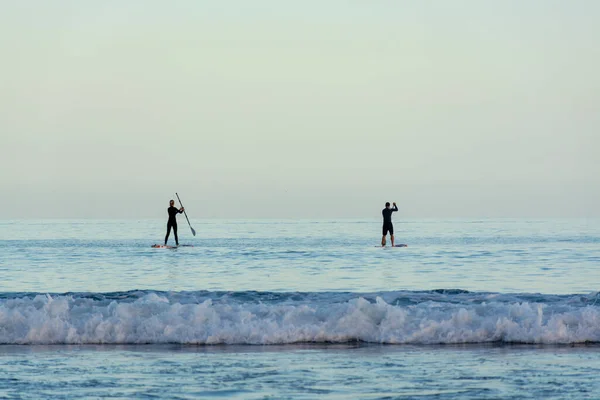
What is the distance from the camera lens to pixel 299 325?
42.6 feet

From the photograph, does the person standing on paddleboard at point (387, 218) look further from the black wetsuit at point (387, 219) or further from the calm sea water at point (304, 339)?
the calm sea water at point (304, 339)

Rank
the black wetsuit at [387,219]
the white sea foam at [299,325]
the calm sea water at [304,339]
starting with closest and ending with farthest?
the calm sea water at [304,339] < the white sea foam at [299,325] < the black wetsuit at [387,219]

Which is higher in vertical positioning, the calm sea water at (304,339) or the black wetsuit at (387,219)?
the black wetsuit at (387,219)

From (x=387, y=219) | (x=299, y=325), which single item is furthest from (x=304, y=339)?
(x=387, y=219)

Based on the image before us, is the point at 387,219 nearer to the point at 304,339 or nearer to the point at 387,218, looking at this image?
the point at 387,218

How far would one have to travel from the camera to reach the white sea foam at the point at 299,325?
491 inches

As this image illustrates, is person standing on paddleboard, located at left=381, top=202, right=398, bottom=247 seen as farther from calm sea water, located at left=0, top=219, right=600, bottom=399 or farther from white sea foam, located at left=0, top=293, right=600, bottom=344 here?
white sea foam, located at left=0, top=293, right=600, bottom=344

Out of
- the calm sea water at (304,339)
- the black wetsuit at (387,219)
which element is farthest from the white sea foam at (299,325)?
the black wetsuit at (387,219)

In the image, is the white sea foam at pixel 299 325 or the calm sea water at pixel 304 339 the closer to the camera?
the calm sea water at pixel 304 339

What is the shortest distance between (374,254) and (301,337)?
19.8 metres

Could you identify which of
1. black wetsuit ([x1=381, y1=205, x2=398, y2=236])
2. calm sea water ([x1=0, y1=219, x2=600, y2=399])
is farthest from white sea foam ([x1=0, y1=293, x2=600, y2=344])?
black wetsuit ([x1=381, y1=205, x2=398, y2=236])

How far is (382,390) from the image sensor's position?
8.91m

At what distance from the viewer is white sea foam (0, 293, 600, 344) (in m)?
12.5

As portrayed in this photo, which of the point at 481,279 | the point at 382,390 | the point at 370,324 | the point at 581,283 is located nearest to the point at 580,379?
the point at 382,390
